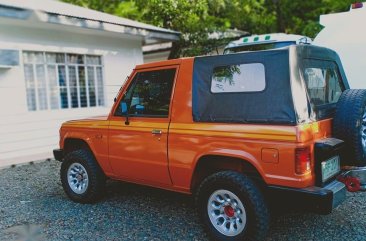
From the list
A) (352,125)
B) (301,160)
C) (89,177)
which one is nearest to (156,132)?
(89,177)

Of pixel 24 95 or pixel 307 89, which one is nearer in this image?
pixel 307 89

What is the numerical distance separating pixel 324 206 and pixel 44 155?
748 centimetres

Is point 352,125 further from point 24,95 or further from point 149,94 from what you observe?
point 24,95

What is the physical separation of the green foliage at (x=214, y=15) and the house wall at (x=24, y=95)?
9.14ft

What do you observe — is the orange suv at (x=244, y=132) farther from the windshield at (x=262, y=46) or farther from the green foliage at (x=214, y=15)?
the green foliage at (x=214, y=15)

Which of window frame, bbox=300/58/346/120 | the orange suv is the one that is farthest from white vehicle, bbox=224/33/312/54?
the orange suv

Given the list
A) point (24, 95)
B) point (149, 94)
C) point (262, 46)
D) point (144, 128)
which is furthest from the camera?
point (24, 95)

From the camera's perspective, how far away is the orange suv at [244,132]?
3309 mm

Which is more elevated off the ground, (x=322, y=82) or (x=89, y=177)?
(x=322, y=82)

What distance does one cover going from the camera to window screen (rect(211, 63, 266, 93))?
141 inches

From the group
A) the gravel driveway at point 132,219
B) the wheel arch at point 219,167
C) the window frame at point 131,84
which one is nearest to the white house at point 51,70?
the gravel driveway at point 132,219

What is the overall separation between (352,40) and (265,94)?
172 inches

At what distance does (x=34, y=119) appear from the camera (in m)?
8.96

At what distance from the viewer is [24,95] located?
8.68 m
